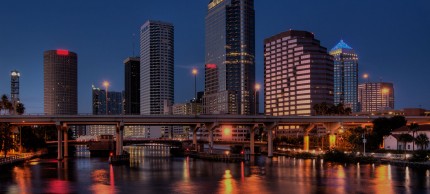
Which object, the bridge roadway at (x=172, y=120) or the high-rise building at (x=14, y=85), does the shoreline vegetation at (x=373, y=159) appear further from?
the high-rise building at (x=14, y=85)

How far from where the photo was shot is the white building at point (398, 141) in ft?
397

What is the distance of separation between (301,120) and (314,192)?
8723 cm

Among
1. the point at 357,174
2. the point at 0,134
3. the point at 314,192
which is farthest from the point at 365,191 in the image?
the point at 0,134

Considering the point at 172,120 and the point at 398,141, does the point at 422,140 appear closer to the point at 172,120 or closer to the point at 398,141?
the point at 398,141

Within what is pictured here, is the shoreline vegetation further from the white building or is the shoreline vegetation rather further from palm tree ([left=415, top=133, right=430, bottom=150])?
the white building

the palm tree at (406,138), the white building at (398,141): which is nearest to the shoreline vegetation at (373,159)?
the palm tree at (406,138)

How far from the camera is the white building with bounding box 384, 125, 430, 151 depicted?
12112cm

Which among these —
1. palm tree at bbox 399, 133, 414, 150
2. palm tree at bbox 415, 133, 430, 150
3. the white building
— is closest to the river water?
palm tree at bbox 415, 133, 430, 150

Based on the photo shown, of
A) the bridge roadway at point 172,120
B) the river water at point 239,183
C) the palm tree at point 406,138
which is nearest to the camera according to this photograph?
the river water at point 239,183

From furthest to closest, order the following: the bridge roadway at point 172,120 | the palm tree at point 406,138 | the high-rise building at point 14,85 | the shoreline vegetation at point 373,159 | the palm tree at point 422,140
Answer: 1. the high-rise building at point 14,85
2. the bridge roadway at point 172,120
3. the palm tree at point 406,138
4. the palm tree at point 422,140
5. the shoreline vegetation at point 373,159

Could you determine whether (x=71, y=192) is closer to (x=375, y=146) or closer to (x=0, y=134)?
(x=0, y=134)

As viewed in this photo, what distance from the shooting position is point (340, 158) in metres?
115

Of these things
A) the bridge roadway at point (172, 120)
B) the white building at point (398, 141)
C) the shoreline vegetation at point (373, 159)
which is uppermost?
the bridge roadway at point (172, 120)

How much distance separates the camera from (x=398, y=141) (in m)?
124
